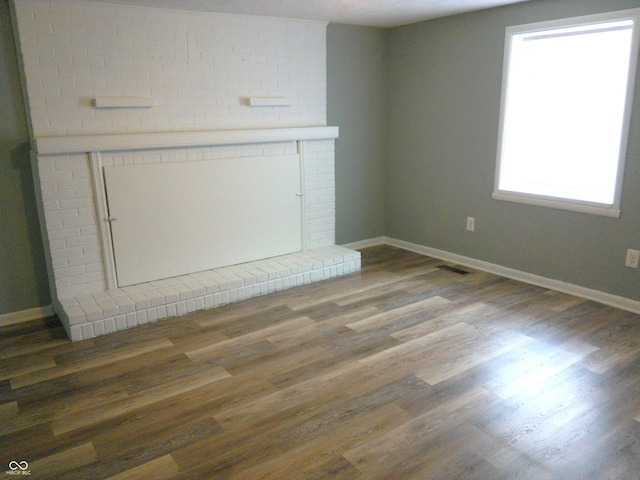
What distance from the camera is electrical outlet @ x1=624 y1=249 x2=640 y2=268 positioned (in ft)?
11.3

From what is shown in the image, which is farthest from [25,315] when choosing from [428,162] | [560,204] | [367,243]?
[560,204]

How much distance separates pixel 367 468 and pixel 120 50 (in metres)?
3.07

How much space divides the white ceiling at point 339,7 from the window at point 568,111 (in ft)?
1.51

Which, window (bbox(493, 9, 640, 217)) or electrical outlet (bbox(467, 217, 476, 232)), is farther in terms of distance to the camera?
electrical outlet (bbox(467, 217, 476, 232))

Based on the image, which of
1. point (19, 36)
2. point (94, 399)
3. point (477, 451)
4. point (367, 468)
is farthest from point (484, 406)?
point (19, 36)

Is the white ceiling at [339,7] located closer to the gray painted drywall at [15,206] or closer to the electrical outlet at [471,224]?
the gray painted drywall at [15,206]

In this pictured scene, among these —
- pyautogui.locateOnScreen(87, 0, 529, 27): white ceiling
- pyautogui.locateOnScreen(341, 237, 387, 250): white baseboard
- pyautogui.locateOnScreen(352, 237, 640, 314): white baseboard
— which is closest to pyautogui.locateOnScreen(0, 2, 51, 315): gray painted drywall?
pyautogui.locateOnScreen(87, 0, 529, 27): white ceiling

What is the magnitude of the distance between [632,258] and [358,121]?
8.50ft

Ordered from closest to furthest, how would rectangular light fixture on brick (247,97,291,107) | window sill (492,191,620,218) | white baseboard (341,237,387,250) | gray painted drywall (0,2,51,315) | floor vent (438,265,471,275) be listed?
gray painted drywall (0,2,51,315) < window sill (492,191,620,218) < rectangular light fixture on brick (247,97,291,107) < floor vent (438,265,471,275) < white baseboard (341,237,387,250)

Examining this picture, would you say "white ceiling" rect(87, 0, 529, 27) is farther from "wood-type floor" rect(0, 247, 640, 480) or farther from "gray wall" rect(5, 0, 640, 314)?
"wood-type floor" rect(0, 247, 640, 480)

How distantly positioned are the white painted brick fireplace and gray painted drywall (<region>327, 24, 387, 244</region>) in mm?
320

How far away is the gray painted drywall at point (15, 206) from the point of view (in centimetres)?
324

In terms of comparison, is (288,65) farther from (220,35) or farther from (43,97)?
(43,97)

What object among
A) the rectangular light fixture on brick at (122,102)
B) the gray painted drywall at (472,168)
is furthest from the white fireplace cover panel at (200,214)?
the gray painted drywall at (472,168)
